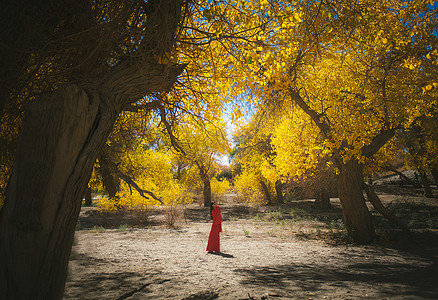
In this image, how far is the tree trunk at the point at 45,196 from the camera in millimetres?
1792

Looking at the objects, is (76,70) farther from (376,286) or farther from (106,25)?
(376,286)

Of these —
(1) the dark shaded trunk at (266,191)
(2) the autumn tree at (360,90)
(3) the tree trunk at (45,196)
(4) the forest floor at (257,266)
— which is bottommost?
(4) the forest floor at (257,266)

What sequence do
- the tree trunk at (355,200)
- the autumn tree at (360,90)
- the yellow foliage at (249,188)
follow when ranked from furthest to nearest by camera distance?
the yellow foliage at (249,188)
the tree trunk at (355,200)
the autumn tree at (360,90)

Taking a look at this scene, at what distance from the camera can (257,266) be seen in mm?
5625

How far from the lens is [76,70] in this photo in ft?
8.52

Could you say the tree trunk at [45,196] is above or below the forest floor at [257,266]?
above

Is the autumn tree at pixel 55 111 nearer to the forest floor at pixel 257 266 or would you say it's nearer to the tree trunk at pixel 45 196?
the tree trunk at pixel 45 196

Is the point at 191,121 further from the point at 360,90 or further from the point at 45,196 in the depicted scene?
the point at 360,90

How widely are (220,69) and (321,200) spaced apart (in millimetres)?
15475

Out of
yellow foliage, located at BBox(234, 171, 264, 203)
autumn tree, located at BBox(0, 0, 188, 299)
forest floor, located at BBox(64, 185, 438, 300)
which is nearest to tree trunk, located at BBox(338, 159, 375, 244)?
forest floor, located at BBox(64, 185, 438, 300)

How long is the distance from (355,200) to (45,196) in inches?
322

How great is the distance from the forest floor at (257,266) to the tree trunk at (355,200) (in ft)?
1.35

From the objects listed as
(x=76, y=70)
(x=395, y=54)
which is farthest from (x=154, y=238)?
(x=395, y=54)

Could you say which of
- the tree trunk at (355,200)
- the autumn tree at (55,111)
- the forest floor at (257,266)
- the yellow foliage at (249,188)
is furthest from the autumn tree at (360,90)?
the yellow foliage at (249,188)
